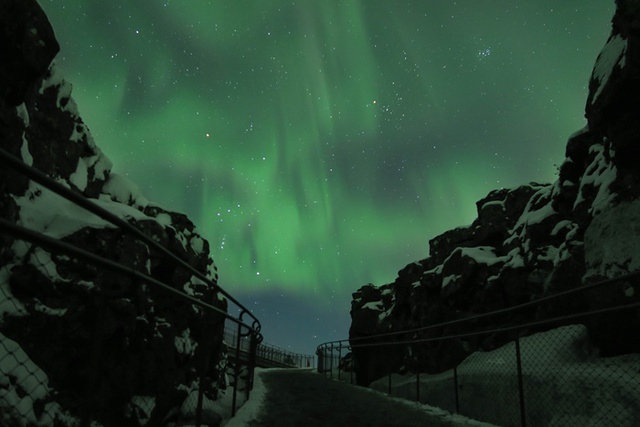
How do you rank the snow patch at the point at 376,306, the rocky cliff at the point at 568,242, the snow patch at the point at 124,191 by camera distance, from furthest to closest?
the snow patch at the point at 376,306
the snow patch at the point at 124,191
the rocky cliff at the point at 568,242

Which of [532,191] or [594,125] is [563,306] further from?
[532,191]

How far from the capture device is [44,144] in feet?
31.5

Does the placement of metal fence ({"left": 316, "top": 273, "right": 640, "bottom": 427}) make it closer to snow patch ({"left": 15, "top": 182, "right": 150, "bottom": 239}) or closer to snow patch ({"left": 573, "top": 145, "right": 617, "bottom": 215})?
snow patch ({"left": 573, "top": 145, "right": 617, "bottom": 215})

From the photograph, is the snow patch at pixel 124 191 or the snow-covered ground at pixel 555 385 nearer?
the snow-covered ground at pixel 555 385

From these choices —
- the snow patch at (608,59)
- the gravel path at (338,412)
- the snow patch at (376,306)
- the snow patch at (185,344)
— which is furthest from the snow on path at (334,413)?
the snow patch at (376,306)

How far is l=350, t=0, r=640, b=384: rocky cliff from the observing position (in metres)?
5.43

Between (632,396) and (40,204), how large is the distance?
30.7 ft

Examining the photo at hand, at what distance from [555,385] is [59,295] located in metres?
7.95

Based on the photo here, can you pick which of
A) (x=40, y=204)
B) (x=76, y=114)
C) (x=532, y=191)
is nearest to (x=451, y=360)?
(x=532, y=191)

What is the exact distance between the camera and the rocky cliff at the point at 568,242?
17.8 ft

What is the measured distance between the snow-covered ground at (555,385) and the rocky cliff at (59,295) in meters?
4.35

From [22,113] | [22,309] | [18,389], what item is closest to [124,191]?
[22,113]

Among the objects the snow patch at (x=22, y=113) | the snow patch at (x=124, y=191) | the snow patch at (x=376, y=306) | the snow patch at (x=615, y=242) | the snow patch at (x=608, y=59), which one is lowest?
the snow patch at (x=615, y=242)

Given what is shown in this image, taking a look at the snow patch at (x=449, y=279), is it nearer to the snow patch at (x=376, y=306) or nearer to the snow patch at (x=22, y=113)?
the snow patch at (x=376, y=306)
